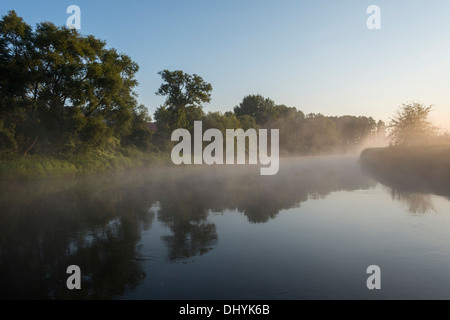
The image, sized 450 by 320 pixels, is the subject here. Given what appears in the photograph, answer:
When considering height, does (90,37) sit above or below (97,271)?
above

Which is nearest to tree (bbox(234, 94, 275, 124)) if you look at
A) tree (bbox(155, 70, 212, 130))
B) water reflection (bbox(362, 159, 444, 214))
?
tree (bbox(155, 70, 212, 130))

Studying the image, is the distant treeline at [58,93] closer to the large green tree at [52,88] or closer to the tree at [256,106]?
the large green tree at [52,88]

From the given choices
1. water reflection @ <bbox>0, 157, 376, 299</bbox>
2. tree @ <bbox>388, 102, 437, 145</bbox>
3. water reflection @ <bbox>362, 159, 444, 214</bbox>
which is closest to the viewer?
water reflection @ <bbox>0, 157, 376, 299</bbox>

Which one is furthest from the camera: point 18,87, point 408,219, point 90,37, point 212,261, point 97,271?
point 90,37

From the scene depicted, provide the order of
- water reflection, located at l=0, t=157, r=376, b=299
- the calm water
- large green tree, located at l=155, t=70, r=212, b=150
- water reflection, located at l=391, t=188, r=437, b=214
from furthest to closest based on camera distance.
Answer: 1. large green tree, located at l=155, t=70, r=212, b=150
2. water reflection, located at l=391, t=188, r=437, b=214
3. water reflection, located at l=0, t=157, r=376, b=299
4. the calm water

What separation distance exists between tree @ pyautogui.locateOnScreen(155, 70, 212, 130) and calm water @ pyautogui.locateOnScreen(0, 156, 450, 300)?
145ft

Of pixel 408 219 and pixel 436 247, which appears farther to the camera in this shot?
pixel 408 219

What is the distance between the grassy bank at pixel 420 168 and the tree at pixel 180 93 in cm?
3456

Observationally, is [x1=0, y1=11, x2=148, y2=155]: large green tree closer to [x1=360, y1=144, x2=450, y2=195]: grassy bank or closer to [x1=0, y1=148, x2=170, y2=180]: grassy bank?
[x1=0, y1=148, x2=170, y2=180]: grassy bank

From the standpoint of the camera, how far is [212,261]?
29.0ft

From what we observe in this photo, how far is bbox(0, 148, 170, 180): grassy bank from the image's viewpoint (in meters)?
29.3

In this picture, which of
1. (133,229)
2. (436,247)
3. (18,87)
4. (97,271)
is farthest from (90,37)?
(436,247)

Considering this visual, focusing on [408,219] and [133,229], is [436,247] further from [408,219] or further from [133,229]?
[133,229]

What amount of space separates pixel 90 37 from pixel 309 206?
31709mm
